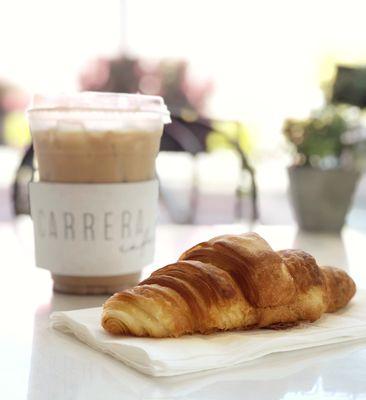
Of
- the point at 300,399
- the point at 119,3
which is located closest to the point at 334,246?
the point at 300,399

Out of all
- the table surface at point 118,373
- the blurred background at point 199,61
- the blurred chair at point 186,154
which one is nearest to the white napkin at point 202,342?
the table surface at point 118,373

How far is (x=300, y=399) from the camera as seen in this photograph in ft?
1.72

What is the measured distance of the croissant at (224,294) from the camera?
0.62 meters

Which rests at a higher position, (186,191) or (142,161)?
(142,161)

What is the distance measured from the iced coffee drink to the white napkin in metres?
0.19

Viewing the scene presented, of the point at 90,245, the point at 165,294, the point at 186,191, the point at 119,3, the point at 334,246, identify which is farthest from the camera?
the point at 119,3

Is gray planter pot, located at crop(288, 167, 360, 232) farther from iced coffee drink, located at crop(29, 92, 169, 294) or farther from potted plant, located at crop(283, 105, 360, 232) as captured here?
iced coffee drink, located at crop(29, 92, 169, 294)

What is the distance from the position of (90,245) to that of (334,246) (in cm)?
62

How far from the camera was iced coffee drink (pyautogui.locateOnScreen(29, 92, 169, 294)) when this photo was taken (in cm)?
87

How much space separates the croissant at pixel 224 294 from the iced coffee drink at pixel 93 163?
19cm

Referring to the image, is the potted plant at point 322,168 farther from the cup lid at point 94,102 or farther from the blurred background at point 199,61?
the blurred background at point 199,61

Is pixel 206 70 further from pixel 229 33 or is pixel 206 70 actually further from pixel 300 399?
pixel 300 399

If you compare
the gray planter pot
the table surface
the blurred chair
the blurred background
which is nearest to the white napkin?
the table surface

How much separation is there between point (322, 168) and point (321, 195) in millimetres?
55
